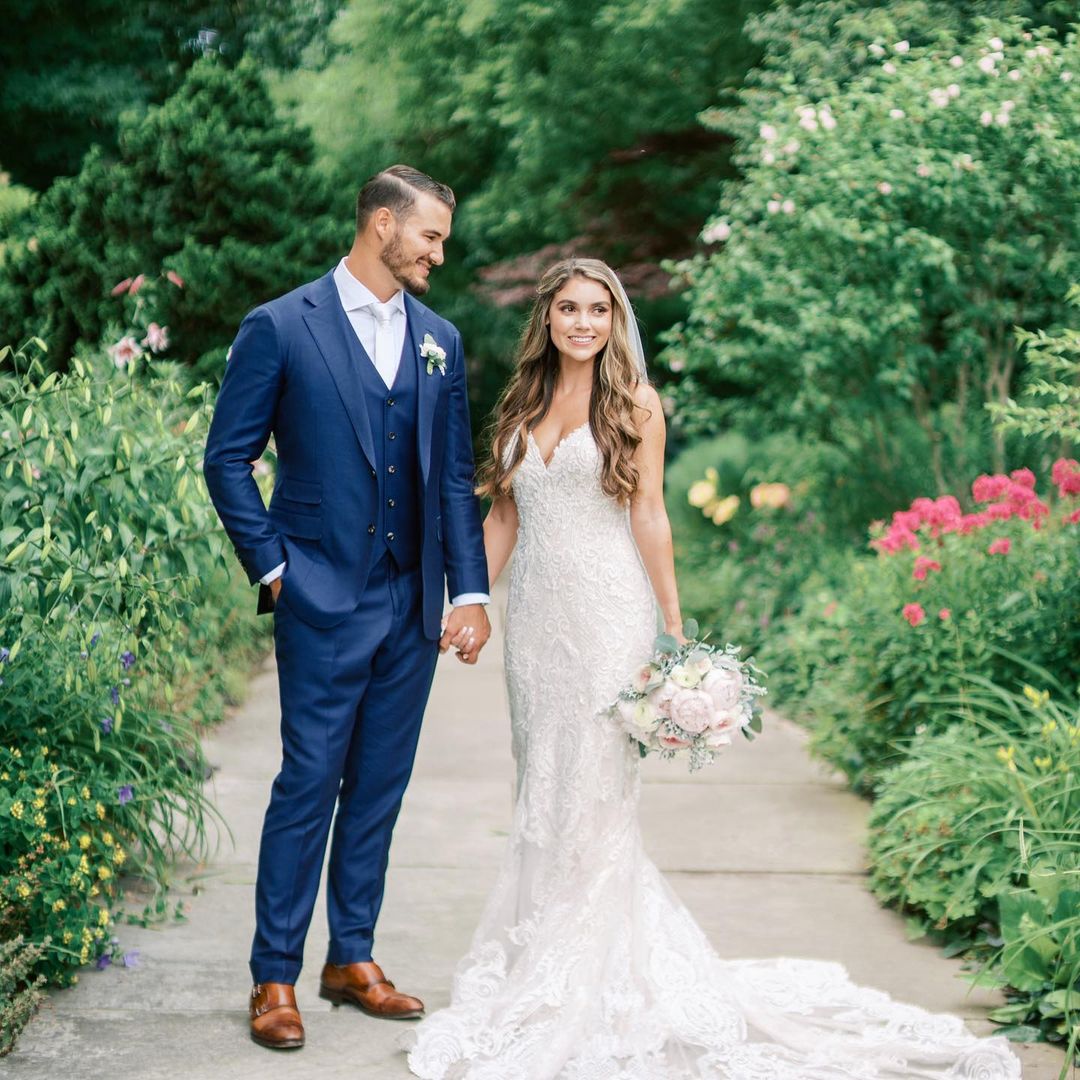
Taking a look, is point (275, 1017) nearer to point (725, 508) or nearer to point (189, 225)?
point (725, 508)

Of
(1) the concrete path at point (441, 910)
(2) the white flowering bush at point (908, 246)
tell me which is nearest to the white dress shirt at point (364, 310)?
(1) the concrete path at point (441, 910)

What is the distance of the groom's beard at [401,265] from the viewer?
3838 millimetres

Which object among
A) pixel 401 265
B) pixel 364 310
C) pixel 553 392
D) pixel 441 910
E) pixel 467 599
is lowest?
pixel 441 910

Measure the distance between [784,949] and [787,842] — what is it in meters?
1.17

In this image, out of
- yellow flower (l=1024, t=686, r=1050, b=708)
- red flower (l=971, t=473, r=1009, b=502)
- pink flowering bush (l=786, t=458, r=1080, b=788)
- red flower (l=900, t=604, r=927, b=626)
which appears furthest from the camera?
red flower (l=971, t=473, r=1009, b=502)

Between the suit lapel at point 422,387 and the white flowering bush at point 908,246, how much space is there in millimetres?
4963

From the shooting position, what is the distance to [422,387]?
3.91 meters

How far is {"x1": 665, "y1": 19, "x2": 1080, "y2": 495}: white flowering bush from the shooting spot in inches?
334

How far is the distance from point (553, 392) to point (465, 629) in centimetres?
69

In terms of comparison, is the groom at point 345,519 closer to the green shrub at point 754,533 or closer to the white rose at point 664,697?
the white rose at point 664,697

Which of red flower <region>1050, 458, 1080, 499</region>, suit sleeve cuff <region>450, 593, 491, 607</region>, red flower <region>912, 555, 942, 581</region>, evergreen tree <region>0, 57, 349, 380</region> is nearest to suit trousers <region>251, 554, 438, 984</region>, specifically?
suit sleeve cuff <region>450, 593, 491, 607</region>

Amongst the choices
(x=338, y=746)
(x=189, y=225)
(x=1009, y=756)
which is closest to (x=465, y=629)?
(x=338, y=746)

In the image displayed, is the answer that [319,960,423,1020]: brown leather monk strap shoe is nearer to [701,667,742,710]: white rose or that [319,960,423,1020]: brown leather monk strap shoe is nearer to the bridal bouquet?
the bridal bouquet

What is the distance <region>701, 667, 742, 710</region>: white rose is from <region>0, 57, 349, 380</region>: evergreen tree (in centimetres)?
809
